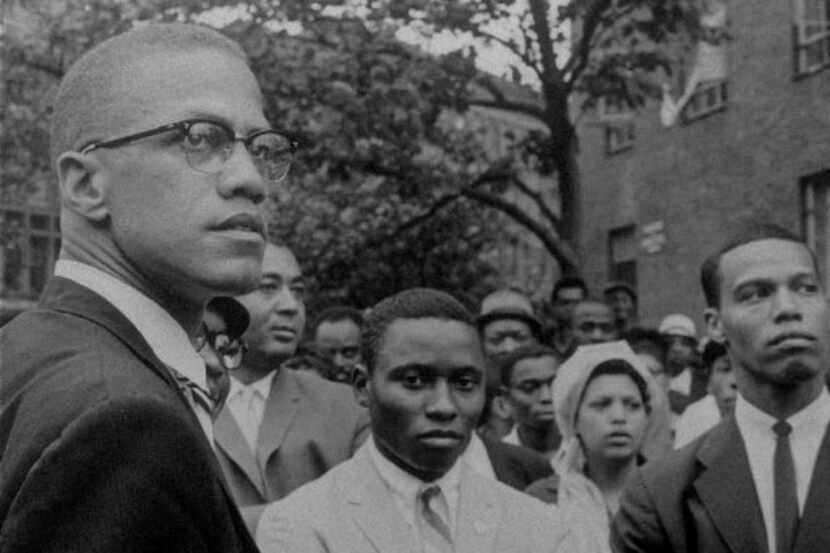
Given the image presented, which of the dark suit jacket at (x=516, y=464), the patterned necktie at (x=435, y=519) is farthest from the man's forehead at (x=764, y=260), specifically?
the dark suit jacket at (x=516, y=464)

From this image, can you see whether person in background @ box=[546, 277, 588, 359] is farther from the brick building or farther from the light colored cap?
the brick building

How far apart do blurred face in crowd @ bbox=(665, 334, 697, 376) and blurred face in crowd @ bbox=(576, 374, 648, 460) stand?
4.38 meters

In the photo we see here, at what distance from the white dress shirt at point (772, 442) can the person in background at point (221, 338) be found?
1.40 meters

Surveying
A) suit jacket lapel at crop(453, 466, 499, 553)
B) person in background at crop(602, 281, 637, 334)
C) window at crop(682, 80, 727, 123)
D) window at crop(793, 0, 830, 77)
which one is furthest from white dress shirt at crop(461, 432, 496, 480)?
window at crop(682, 80, 727, 123)

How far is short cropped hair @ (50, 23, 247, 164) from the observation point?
2.14 metres

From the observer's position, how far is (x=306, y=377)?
224 inches

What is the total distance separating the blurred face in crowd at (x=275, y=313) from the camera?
5.68 meters

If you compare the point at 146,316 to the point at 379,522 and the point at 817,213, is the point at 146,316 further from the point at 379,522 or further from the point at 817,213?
the point at 817,213

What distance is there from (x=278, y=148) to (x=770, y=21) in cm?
1458

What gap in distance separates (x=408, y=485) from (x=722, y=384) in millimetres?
3965

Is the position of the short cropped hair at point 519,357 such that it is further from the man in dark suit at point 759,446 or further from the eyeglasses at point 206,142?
the eyeglasses at point 206,142

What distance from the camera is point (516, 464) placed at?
6047 mm

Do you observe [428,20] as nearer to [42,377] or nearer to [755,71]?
[755,71]

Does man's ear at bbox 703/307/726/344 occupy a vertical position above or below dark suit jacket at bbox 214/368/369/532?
above
